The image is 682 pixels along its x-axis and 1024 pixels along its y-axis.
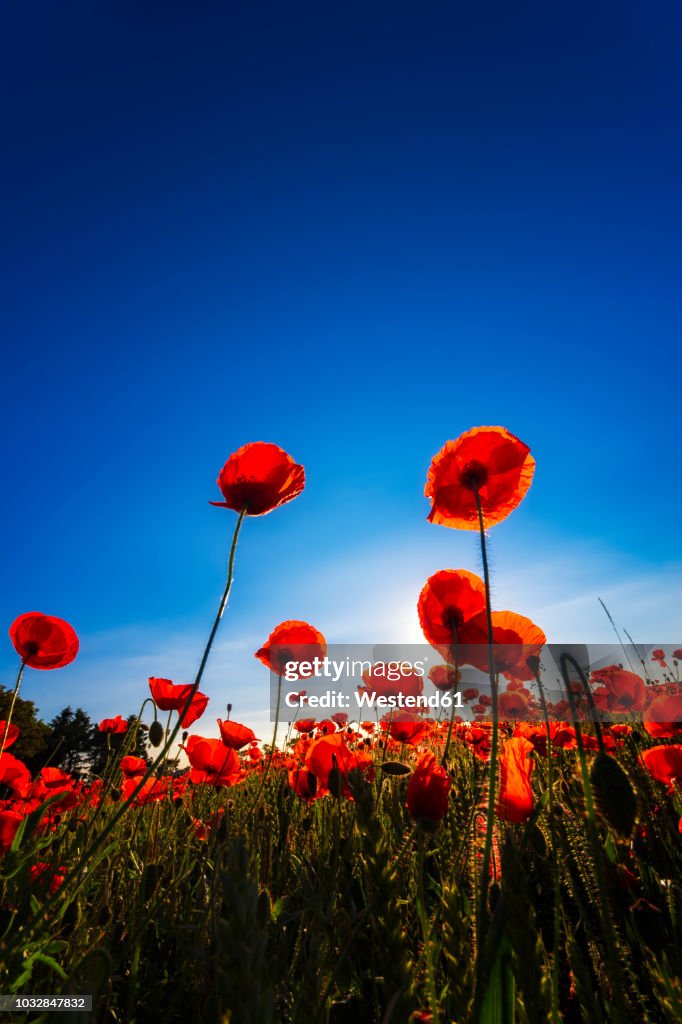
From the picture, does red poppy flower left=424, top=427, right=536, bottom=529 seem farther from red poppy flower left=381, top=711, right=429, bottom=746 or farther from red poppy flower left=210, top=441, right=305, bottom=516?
red poppy flower left=381, top=711, right=429, bottom=746

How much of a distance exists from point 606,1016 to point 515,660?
108 centimetres

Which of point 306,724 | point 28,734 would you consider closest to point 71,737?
point 28,734

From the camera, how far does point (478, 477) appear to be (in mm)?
2102

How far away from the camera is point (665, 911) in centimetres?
204

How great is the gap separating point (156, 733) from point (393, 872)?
3156 millimetres

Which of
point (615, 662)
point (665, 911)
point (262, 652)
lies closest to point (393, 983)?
point (665, 911)

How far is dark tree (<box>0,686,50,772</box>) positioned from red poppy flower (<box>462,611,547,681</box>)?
67.4 feet

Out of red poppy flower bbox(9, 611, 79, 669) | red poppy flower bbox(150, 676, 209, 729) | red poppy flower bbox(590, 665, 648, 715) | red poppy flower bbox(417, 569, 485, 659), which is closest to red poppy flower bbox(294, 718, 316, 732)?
red poppy flower bbox(150, 676, 209, 729)

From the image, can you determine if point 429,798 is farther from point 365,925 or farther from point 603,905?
point 603,905

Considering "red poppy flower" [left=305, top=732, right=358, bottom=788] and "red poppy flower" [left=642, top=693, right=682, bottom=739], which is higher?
"red poppy flower" [left=642, top=693, right=682, bottom=739]

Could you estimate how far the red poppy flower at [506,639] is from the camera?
80.5 inches

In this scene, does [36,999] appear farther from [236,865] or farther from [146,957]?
[236,865]

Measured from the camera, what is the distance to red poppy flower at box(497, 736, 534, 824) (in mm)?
1854

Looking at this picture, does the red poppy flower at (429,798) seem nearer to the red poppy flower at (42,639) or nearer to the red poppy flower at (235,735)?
the red poppy flower at (42,639)
